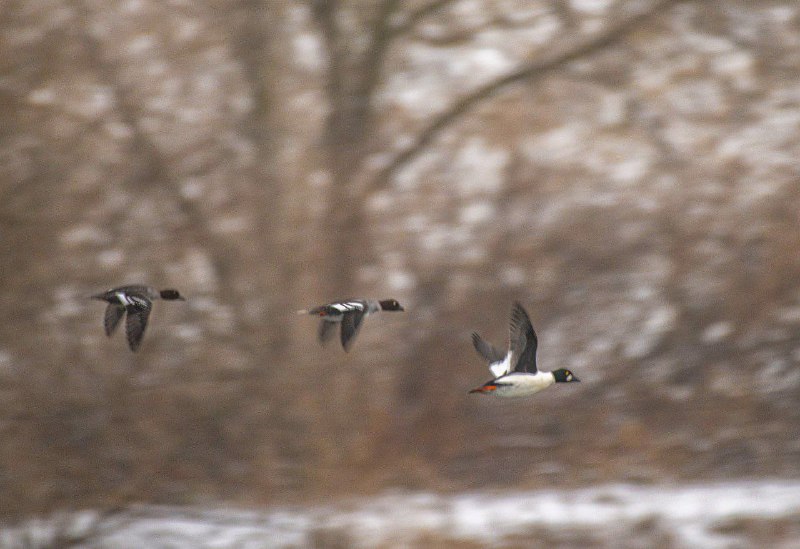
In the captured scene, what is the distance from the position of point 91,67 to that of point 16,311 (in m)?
1.57

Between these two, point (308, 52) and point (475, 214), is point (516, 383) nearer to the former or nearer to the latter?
point (475, 214)

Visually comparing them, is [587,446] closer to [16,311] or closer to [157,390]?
[157,390]

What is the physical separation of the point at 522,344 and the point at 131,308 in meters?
1.57

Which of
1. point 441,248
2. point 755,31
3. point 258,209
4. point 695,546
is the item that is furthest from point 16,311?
point 755,31

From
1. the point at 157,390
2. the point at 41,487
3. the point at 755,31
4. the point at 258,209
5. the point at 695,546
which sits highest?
the point at 755,31

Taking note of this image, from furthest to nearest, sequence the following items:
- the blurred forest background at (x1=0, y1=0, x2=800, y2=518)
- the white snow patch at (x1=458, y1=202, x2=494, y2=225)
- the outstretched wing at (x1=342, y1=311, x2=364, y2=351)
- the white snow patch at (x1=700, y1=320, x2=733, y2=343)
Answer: the white snow patch at (x1=458, y1=202, x2=494, y2=225)
the white snow patch at (x1=700, y1=320, x2=733, y2=343)
the blurred forest background at (x1=0, y1=0, x2=800, y2=518)
the outstretched wing at (x1=342, y1=311, x2=364, y2=351)

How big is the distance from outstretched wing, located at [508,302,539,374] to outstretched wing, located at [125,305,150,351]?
147 cm

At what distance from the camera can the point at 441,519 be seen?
20.4 feet

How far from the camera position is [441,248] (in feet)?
22.2

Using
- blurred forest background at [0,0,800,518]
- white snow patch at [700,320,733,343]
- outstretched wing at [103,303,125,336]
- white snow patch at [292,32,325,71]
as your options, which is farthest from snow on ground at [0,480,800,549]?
white snow patch at [292,32,325,71]

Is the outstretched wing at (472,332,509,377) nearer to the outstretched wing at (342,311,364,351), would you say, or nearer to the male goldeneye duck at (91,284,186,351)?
the outstretched wing at (342,311,364,351)

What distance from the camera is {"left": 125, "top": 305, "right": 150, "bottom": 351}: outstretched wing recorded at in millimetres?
4629

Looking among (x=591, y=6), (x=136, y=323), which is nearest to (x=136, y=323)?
(x=136, y=323)

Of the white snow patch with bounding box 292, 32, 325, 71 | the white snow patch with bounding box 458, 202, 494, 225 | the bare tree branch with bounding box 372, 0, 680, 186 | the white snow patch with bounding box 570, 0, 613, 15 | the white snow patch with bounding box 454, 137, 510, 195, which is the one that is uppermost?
the white snow patch with bounding box 570, 0, 613, 15
